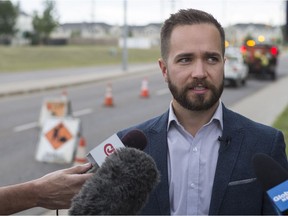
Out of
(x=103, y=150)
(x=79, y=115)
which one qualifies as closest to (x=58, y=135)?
(x=79, y=115)

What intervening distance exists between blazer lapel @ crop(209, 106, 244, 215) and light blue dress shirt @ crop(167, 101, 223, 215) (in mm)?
34

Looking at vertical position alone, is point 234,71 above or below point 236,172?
below

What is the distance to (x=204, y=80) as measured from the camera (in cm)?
209

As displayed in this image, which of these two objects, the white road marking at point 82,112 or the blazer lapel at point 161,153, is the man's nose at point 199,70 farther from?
the white road marking at point 82,112

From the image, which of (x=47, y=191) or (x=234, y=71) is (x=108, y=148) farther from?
(x=234, y=71)

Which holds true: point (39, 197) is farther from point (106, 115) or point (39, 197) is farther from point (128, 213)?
point (106, 115)

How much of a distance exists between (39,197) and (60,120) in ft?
24.9

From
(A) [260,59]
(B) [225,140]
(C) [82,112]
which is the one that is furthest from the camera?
(A) [260,59]

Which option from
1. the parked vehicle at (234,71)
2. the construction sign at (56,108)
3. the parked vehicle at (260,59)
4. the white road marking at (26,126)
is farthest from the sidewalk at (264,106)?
the parked vehicle at (260,59)

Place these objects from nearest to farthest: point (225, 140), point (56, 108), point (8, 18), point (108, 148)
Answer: point (108, 148)
point (225, 140)
point (56, 108)
point (8, 18)

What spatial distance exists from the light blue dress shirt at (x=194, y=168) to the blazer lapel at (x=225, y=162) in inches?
1.3

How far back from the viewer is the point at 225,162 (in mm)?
2049

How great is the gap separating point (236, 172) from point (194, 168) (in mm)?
152

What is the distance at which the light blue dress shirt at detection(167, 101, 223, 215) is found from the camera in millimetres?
2055
